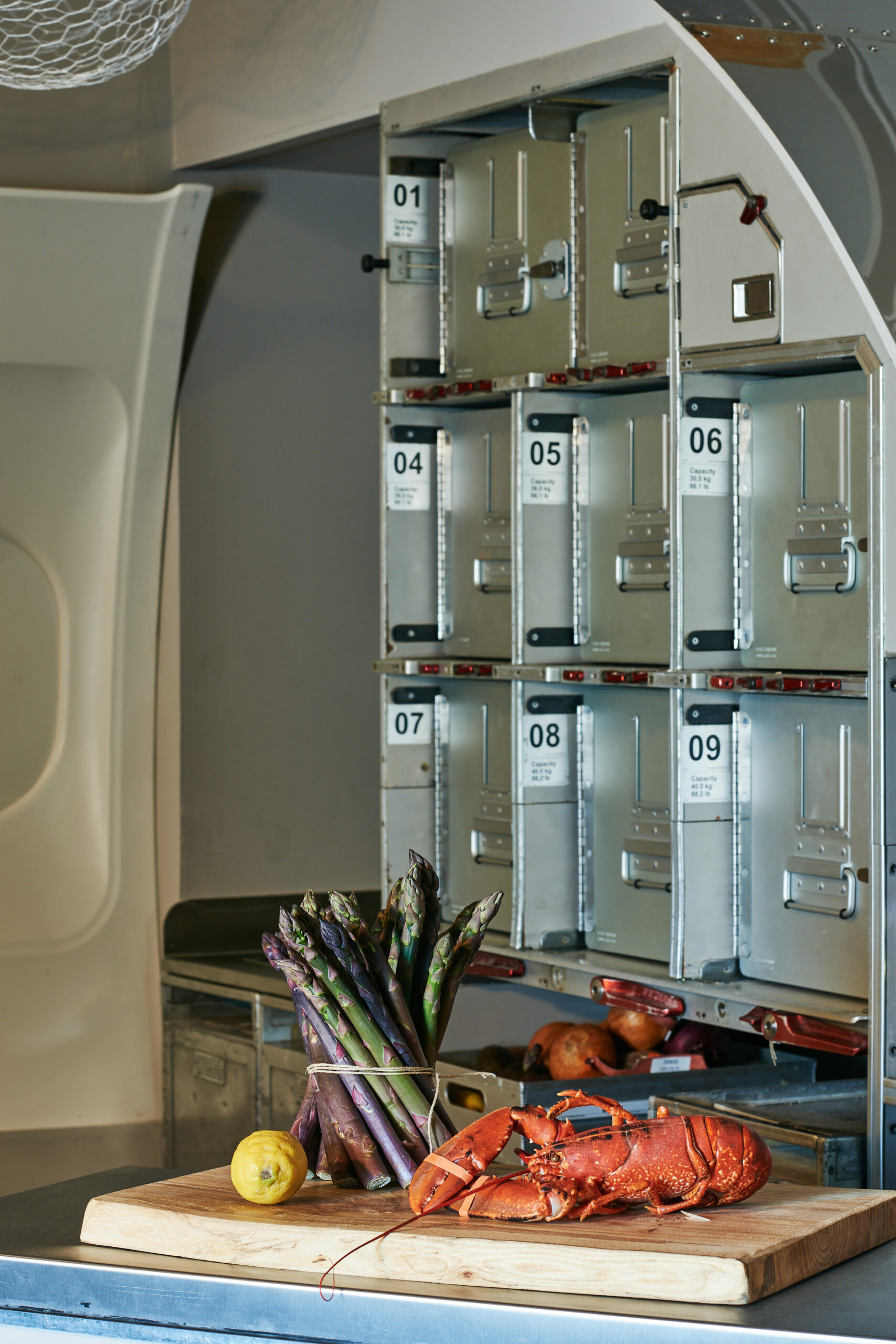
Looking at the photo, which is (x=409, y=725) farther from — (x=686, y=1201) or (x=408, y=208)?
(x=686, y=1201)

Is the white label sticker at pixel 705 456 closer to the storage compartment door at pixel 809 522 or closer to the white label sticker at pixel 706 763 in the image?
the storage compartment door at pixel 809 522

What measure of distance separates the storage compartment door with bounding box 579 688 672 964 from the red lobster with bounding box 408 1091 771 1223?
6.10ft

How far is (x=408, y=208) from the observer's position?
4793mm

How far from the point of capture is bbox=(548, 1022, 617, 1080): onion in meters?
4.32

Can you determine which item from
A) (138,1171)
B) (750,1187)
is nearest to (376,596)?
(138,1171)

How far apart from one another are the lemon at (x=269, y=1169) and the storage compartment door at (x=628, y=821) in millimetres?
1909

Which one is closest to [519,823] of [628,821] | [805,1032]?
[628,821]

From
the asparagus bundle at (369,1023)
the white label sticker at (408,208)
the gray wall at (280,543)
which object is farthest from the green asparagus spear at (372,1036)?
the gray wall at (280,543)

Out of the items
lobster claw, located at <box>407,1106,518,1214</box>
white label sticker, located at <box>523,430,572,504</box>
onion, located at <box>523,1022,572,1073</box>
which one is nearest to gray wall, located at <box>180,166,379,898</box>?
onion, located at <box>523,1022,572,1073</box>

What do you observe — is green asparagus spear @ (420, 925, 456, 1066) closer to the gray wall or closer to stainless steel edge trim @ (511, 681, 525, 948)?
stainless steel edge trim @ (511, 681, 525, 948)

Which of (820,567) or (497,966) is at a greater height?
(820,567)

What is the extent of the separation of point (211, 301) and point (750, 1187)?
4.31 m

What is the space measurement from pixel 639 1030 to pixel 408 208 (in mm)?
2357

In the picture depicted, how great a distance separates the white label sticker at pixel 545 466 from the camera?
14.5ft
